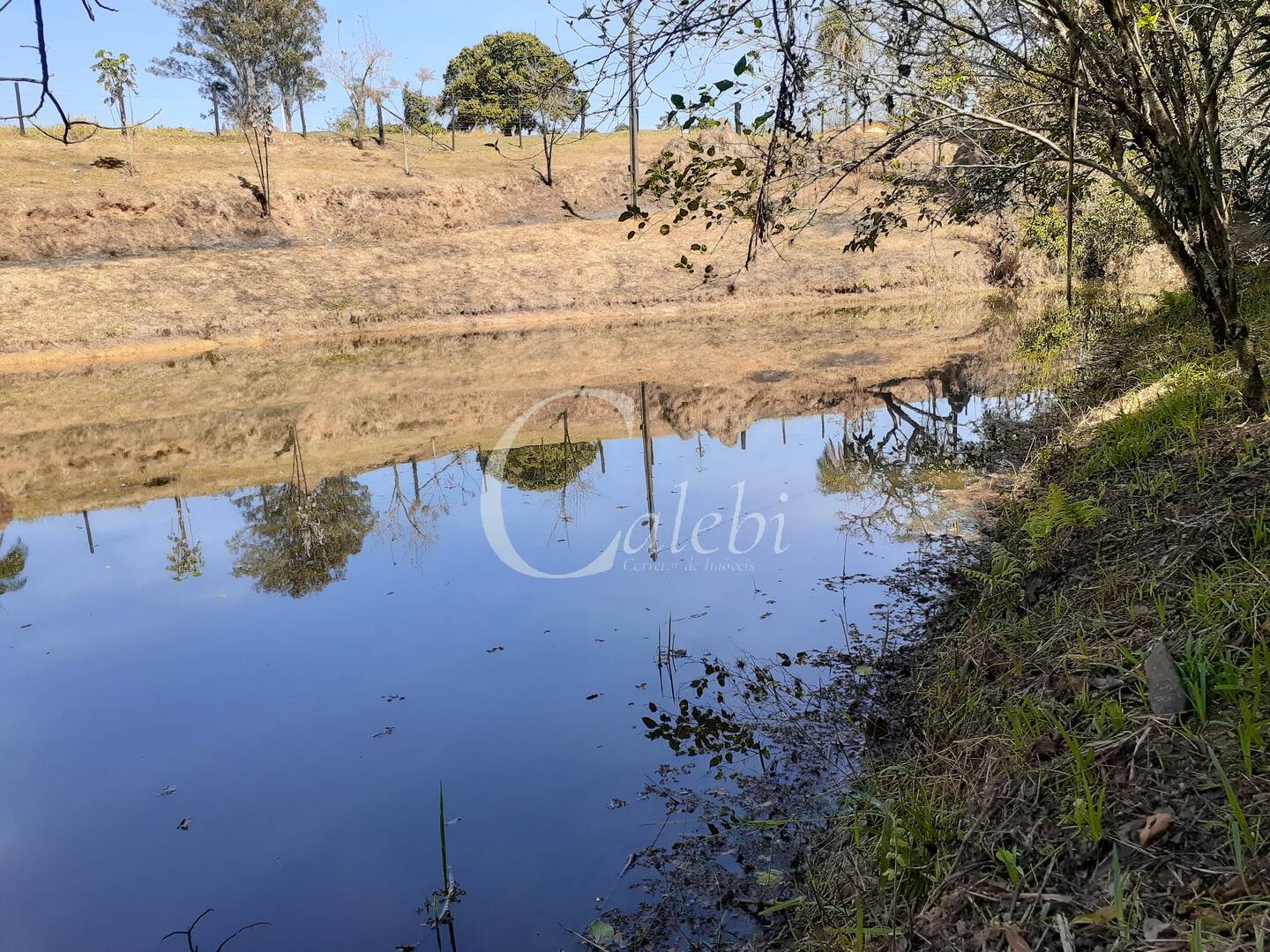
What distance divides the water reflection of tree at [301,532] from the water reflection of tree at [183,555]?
0.31m

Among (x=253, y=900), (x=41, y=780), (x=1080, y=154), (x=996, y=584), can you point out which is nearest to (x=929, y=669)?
(x=996, y=584)

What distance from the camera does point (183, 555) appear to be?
8711mm

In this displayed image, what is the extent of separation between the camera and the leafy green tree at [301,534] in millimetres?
7961

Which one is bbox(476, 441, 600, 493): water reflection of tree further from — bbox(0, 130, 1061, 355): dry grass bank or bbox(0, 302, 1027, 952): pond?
bbox(0, 130, 1061, 355): dry grass bank

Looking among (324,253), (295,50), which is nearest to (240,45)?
(295,50)

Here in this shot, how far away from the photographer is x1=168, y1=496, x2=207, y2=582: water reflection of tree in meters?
8.25

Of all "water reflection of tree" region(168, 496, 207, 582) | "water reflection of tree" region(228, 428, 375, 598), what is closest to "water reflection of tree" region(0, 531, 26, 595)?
"water reflection of tree" region(168, 496, 207, 582)

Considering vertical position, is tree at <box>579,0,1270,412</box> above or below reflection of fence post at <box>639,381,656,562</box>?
above

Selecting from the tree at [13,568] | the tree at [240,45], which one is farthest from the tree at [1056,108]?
the tree at [240,45]

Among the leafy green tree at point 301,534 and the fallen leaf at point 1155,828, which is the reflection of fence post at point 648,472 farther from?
the fallen leaf at point 1155,828

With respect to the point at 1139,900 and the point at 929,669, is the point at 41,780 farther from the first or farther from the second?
the point at 1139,900

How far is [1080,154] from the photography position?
862 centimetres

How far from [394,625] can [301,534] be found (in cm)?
275

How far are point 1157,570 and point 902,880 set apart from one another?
6.61 ft
